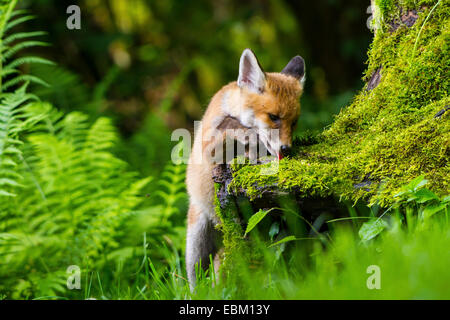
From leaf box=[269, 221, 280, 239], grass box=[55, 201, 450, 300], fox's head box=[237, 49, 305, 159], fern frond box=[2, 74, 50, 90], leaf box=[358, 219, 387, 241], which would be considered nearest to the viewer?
grass box=[55, 201, 450, 300]

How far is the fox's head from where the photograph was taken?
456 centimetres

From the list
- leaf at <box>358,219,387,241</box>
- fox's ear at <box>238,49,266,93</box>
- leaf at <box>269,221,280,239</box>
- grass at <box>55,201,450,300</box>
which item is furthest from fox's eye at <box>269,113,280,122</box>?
leaf at <box>358,219,387,241</box>

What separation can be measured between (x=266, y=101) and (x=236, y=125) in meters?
0.39

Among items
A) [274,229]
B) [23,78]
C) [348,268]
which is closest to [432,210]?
[348,268]

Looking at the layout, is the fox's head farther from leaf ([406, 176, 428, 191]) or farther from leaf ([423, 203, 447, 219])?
leaf ([423, 203, 447, 219])

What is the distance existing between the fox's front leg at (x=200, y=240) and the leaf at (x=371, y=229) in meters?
1.94

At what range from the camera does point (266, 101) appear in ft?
15.3

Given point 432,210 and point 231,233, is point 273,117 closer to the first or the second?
point 231,233

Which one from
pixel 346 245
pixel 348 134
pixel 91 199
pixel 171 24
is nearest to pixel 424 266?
pixel 346 245

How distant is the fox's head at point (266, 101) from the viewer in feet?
15.0

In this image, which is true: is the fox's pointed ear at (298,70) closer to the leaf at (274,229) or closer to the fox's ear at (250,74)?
the fox's ear at (250,74)

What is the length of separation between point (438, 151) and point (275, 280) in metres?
1.52
